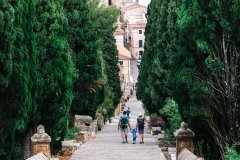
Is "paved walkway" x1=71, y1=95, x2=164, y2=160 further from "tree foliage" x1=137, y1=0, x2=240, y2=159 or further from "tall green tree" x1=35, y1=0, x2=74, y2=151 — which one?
"tree foliage" x1=137, y1=0, x2=240, y2=159

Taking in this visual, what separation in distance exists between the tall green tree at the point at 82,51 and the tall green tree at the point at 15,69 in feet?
48.1

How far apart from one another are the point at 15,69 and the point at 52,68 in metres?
4.88

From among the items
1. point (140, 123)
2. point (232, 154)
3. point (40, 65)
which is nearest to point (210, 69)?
point (232, 154)

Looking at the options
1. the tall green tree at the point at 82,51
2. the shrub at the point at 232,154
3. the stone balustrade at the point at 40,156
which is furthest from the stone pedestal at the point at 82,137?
the shrub at the point at 232,154

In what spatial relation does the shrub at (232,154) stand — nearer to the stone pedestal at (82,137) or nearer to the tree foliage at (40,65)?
the tree foliage at (40,65)

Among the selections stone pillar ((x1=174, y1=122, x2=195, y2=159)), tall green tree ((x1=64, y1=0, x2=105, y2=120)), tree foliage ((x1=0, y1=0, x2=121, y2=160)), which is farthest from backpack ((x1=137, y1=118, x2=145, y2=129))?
stone pillar ((x1=174, y1=122, x2=195, y2=159))

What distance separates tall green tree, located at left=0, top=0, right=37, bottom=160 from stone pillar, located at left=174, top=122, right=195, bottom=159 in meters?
4.18

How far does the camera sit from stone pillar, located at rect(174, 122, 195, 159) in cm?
1798

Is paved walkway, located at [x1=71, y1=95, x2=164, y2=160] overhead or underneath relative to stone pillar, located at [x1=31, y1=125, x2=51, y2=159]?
underneath

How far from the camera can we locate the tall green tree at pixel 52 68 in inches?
835

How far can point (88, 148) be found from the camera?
88.8 ft

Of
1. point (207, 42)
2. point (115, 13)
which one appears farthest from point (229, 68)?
point (115, 13)

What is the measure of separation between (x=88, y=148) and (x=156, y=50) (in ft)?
23.5

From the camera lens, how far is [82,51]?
34438 millimetres
